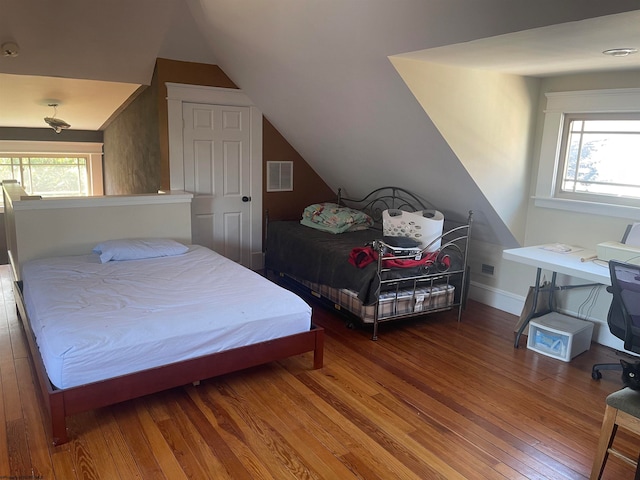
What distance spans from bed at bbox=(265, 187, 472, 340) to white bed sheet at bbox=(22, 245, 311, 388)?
30.0 inches

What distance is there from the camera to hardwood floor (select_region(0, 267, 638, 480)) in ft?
7.23

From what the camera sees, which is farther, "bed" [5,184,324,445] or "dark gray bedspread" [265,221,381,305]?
"dark gray bedspread" [265,221,381,305]

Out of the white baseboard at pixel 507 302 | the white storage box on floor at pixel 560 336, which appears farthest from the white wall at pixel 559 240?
the white storage box on floor at pixel 560 336

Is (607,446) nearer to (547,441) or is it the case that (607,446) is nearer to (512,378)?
(547,441)

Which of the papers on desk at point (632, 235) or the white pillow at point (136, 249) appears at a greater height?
the papers on desk at point (632, 235)

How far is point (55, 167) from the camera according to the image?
25.1ft

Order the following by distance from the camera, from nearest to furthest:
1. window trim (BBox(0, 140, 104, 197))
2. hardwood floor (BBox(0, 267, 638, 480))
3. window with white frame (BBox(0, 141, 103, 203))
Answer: hardwood floor (BBox(0, 267, 638, 480)), window trim (BBox(0, 140, 104, 197)), window with white frame (BBox(0, 141, 103, 203))

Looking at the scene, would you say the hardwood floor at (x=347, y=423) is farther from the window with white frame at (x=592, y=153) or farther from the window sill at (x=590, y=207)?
the window with white frame at (x=592, y=153)

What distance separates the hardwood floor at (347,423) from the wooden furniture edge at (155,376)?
16 cm

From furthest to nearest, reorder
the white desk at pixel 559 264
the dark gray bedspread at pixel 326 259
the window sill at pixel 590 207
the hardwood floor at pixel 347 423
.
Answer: the dark gray bedspread at pixel 326 259 → the window sill at pixel 590 207 → the white desk at pixel 559 264 → the hardwood floor at pixel 347 423

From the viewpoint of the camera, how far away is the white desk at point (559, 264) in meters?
3.07

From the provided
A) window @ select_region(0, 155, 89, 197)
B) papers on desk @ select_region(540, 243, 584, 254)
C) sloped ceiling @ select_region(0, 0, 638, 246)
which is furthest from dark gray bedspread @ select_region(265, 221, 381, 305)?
window @ select_region(0, 155, 89, 197)

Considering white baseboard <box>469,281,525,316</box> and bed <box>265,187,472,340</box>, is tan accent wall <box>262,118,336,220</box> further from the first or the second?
white baseboard <box>469,281,525,316</box>

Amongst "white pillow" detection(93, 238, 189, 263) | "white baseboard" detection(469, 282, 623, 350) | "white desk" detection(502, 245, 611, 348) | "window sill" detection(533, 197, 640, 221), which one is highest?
"window sill" detection(533, 197, 640, 221)
